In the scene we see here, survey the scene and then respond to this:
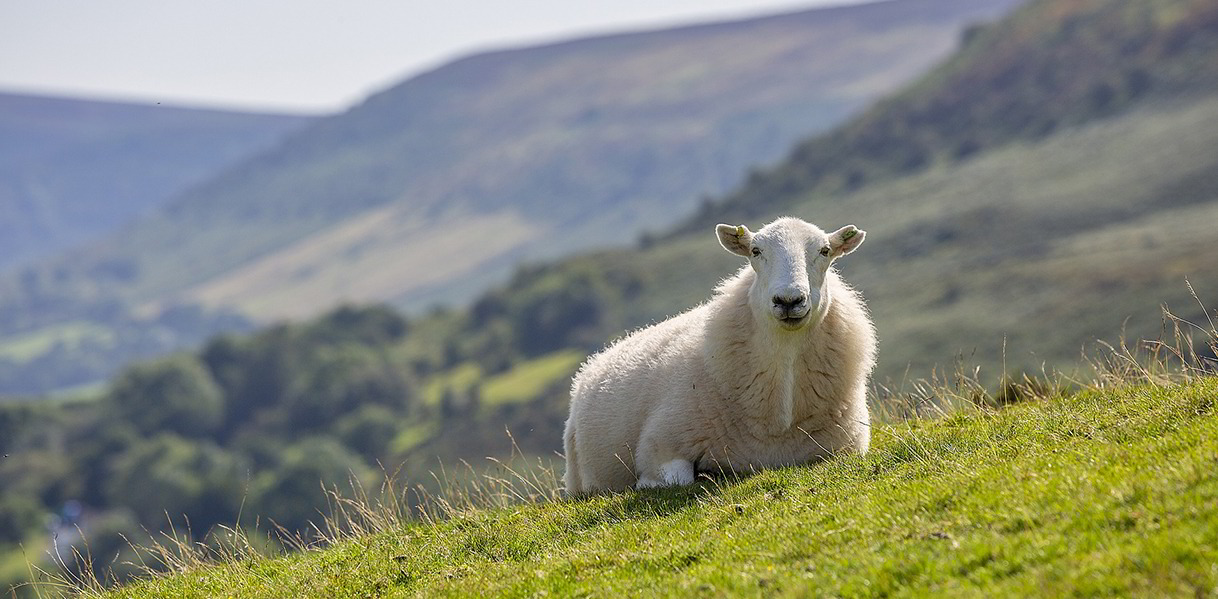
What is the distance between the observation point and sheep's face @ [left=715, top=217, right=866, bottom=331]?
10.9 metres

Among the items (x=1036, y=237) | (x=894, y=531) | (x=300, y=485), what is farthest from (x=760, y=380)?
(x=1036, y=237)

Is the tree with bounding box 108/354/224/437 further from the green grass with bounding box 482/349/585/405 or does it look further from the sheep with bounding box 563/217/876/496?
the sheep with bounding box 563/217/876/496

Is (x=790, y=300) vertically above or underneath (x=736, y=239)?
underneath

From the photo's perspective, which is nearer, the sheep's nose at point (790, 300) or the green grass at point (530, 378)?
the sheep's nose at point (790, 300)

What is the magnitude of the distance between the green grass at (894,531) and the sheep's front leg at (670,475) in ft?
1.16

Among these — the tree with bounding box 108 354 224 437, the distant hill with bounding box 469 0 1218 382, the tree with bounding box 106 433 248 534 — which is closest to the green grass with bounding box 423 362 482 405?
the distant hill with bounding box 469 0 1218 382

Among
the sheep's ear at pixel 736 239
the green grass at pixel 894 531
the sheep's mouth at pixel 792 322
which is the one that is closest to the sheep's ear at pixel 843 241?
the sheep's ear at pixel 736 239

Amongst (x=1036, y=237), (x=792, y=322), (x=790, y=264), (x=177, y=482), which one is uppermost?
(x=790, y=264)

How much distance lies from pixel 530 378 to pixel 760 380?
140607 mm

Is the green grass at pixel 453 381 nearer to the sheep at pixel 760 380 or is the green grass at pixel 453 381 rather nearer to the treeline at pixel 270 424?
the treeline at pixel 270 424

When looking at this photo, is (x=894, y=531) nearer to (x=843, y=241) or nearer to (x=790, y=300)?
(x=790, y=300)

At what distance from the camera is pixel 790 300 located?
10.9 meters

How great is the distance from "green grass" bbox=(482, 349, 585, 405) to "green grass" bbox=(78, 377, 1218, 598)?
122 m

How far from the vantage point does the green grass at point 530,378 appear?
14050cm
